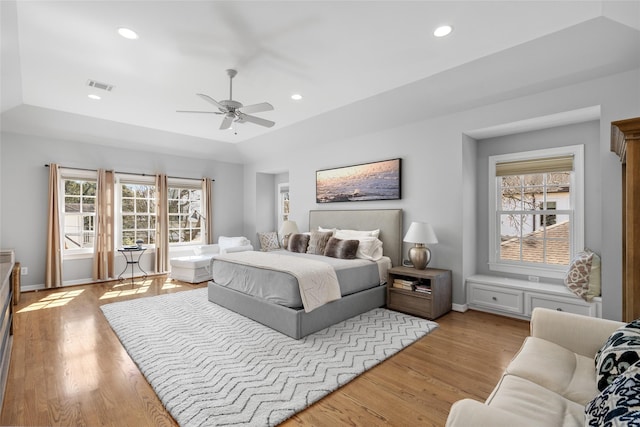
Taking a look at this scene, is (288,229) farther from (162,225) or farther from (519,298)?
(519,298)

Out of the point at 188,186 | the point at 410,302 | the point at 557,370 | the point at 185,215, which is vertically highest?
the point at 188,186

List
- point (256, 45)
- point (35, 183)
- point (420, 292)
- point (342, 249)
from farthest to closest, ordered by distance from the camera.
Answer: point (35, 183) → point (342, 249) → point (420, 292) → point (256, 45)

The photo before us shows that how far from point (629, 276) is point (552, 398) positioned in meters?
0.98

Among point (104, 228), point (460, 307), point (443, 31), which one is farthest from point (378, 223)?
point (104, 228)

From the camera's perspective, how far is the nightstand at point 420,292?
3.64m

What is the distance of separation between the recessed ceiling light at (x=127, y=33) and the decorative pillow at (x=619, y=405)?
3.70 metres

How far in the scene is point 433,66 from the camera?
10.5 feet

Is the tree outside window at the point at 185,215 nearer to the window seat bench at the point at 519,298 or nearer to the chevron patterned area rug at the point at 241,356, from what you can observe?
A: the chevron patterned area rug at the point at 241,356

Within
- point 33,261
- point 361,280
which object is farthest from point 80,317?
point 361,280

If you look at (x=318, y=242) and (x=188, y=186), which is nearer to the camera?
(x=318, y=242)

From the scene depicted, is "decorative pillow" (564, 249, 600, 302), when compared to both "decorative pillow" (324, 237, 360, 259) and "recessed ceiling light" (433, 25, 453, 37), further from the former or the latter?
"recessed ceiling light" (433, 25, 453, 37)

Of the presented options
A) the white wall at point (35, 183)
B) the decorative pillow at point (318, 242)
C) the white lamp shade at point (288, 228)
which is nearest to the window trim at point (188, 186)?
the white wall at point (35, 183)

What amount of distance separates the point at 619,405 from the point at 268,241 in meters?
6.29

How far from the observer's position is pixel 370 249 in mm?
4312
